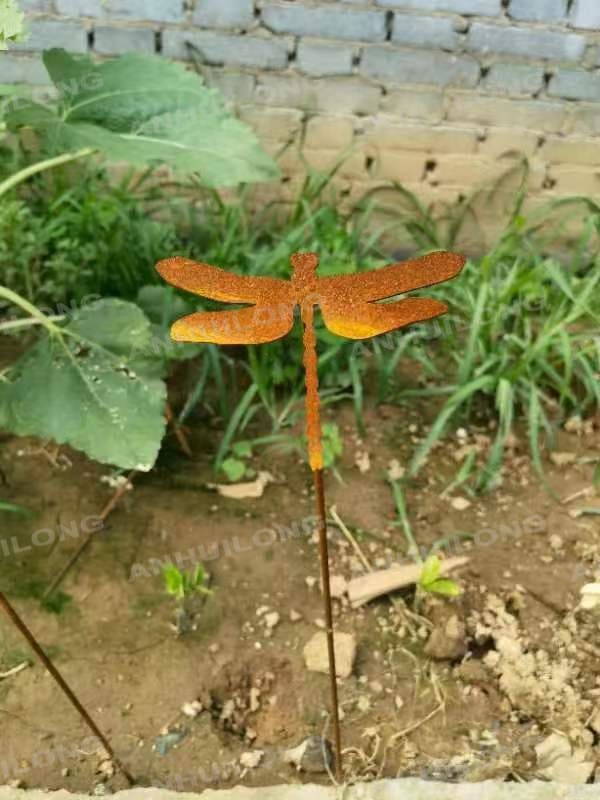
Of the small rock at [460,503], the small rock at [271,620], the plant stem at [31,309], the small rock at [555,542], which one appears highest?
the plant stem at [31,309]

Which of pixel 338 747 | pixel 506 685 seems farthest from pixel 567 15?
pixel 338 747

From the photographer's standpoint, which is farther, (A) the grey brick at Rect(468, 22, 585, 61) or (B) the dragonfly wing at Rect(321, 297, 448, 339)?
(A) the grey brick at Rect(468, 22, 585, 61)

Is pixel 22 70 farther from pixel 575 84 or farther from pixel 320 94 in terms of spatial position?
pixel 575 84

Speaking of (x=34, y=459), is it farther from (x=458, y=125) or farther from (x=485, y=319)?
(x=458, y=125)

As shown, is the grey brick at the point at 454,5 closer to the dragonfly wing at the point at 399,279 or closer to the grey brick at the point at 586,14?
the grey brick at the point at 586,14

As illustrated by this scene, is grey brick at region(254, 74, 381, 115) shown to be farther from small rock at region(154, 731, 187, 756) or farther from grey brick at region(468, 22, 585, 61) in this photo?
small rock at region(154, 731, 187, 756)

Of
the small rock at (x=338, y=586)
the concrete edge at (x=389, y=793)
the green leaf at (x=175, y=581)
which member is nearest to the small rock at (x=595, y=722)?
the concrete edge at (x=389, y=793)

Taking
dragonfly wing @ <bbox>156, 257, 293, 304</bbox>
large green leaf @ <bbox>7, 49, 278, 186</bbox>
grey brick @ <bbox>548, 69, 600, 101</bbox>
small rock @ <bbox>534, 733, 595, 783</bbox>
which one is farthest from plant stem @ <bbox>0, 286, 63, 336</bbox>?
grey brick @ <bbox>548, 69, 600, 101</bbox>
